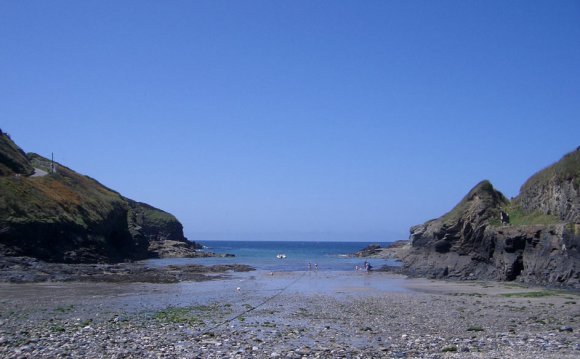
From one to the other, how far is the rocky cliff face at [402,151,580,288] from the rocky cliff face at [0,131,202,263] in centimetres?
4318

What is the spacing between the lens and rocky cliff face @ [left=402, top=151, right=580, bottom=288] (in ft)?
137

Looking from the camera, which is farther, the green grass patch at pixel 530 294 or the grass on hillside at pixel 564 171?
the grass on hillside at pixel 564 171

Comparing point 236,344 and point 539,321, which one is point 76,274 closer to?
point 236,344

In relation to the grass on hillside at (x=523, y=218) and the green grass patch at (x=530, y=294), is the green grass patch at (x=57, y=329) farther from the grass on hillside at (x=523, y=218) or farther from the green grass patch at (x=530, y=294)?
the grass on hillside at (x=523, y=218)

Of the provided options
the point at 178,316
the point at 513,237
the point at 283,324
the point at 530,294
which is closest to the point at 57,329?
the point at 178,316

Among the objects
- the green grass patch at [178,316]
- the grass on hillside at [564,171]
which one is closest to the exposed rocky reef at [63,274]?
the green grass patch at [178,316]

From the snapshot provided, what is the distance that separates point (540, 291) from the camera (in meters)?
38.4

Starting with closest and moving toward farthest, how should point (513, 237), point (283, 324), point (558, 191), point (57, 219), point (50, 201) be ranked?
1. point (283, 324)
2. point (558, 191)
3. point (513, 237)
4. point (57, 219)
5. point (50, 201)

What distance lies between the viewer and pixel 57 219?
66.8 meters

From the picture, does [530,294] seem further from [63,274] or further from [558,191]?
[63,274]

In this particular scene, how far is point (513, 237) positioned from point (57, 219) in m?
52.8

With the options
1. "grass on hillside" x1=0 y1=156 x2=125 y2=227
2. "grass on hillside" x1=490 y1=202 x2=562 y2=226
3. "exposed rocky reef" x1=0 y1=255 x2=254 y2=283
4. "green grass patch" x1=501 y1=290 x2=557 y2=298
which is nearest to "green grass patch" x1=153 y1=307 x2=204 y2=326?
"green grass patch" x1=501 y1=290 x2=557 y2=298

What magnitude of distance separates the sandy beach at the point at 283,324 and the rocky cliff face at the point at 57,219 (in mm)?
21014

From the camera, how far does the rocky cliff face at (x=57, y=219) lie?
60094 mm
